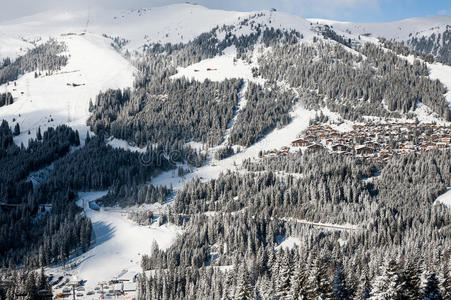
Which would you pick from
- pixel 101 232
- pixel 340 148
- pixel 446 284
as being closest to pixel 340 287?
pixel 446 284

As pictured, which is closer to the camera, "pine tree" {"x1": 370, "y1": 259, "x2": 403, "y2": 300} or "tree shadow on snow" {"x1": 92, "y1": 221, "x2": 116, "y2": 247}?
"pine tree" {"x1": 370, "y1": 259, "x2": 403, "y2": 300}

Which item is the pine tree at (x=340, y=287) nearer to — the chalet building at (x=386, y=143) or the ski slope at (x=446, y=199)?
the ski slope at (x=446, y=199)

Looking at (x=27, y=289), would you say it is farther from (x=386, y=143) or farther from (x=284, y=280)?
(x=386, y=143)

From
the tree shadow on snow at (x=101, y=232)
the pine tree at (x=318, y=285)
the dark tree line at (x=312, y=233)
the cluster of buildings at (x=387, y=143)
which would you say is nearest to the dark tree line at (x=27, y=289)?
the dark tree line at (x=312, y=233)

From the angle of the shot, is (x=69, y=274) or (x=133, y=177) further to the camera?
(x=133, y=177)

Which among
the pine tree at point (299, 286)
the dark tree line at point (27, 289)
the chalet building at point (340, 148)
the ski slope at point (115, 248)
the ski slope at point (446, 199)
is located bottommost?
the ski slope at point (115, 248)

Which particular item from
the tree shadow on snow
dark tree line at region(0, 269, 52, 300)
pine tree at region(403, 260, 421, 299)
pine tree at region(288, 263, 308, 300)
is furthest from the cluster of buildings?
dark tree line at region(0, 269, 52, 300)

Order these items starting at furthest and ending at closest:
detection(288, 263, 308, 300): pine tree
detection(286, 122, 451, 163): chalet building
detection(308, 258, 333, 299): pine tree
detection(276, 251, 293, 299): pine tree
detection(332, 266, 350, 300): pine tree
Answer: detection(286, 122, 451, 163): chalet building
detection(276, 251, 293, 299): pine tree
detection(332, 266, 350, 300): pine tree
detection(288, 263, 308, 300): pine tree
detection(308, 258, 333, 299): pine tree

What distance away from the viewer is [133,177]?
191625 millimetres

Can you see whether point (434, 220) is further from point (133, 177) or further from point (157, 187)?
point (133, 177)

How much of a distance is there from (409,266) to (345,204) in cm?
7376

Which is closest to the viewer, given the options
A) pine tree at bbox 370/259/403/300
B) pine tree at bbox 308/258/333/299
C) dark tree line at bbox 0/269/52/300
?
pine tree at bbox 370/259/403/300

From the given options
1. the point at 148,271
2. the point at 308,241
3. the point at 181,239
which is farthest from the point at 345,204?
the point at 148,271

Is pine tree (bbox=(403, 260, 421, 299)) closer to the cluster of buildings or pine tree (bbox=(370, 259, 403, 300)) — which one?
pine tree (bbox=(370, 259, 403, 300))
